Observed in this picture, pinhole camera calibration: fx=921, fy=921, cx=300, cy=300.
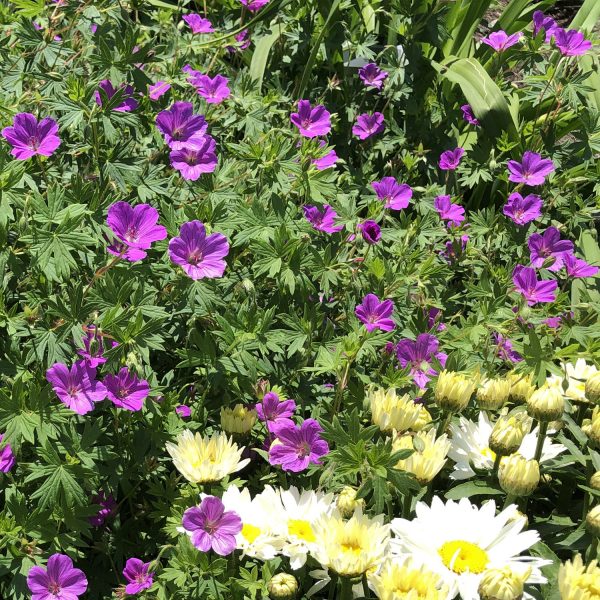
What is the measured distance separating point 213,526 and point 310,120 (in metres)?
1.34

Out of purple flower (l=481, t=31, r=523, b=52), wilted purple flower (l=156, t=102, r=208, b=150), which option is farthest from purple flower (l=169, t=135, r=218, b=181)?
purple flower (l=481, t=31, r=523, b=52)

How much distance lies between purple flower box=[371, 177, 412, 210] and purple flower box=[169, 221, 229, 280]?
784 mm

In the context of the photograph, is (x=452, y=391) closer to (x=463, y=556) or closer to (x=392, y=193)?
(x=463, y=556)

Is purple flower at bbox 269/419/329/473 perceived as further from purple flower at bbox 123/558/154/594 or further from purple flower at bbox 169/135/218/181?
purple flower at bbox 169/135/218/181

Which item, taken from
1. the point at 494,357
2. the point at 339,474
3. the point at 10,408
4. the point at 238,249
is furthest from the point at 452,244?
the point at 10,408

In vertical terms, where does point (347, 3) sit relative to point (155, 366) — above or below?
above

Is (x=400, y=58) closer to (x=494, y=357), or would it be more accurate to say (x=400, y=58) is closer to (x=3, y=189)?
(x=494, y=357)

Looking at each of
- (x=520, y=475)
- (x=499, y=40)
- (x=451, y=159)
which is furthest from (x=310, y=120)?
(x=520, y=475)

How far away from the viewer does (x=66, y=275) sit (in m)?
1.78

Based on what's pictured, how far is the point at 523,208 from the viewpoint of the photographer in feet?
9.45

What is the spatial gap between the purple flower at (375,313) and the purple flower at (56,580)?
847 mm

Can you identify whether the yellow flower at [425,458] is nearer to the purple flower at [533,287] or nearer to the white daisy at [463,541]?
the white daisy at [463,541]

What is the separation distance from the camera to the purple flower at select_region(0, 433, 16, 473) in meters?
1.81

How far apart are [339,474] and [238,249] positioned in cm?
84
